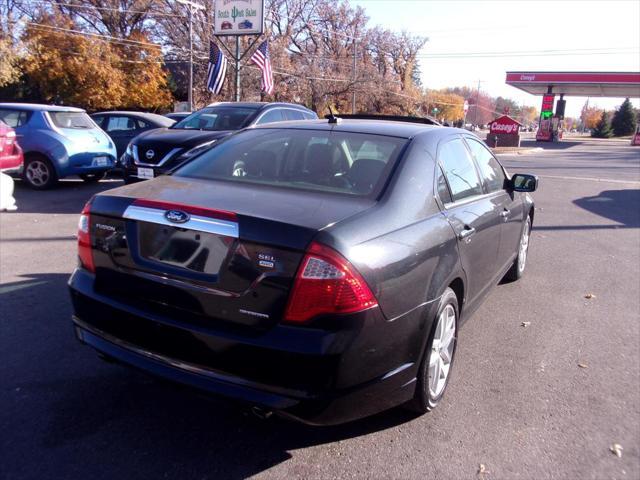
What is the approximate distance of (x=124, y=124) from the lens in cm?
1316

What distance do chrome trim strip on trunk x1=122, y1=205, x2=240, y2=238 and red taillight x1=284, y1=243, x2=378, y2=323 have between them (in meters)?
0.36

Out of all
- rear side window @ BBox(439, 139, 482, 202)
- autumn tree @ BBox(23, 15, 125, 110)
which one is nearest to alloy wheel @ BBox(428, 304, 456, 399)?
rear side window @ BBox(439, 139, 482, 202)

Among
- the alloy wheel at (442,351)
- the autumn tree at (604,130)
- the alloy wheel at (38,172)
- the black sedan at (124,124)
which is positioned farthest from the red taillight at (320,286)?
the autumn tree at (604,130)

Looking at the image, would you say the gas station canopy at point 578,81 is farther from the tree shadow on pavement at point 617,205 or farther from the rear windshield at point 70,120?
the rear windshield at point 70,120

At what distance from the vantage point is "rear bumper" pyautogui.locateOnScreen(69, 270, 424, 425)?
2324mm

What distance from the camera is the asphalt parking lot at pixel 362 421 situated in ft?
8.80

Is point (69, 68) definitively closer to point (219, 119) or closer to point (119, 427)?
point (219, 119)

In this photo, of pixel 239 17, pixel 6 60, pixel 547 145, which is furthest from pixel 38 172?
pixel 547 145

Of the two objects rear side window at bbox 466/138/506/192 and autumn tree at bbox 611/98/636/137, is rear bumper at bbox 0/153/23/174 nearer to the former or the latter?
rear side window at bbox 466/138/506/192

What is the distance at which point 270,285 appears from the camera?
2.37 meters

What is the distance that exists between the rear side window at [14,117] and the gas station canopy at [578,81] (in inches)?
1813

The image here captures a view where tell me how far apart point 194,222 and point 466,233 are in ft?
5.82

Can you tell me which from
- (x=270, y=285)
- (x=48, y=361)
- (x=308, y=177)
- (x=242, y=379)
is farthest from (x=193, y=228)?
(x=48, y=361)

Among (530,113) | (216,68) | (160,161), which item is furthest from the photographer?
(530,113)
